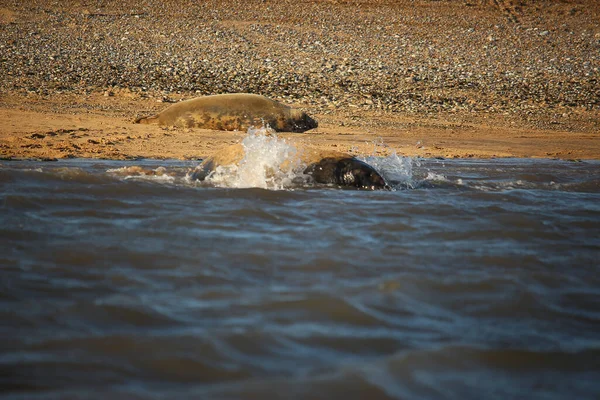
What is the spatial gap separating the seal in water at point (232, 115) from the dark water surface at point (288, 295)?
4931mm

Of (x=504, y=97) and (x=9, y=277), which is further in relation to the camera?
(x=504, y=97)

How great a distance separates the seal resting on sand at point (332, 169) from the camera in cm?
735

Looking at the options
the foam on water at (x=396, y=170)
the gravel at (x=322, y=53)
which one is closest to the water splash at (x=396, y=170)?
the foam on water at (x=396, y=170)

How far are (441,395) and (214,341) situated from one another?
0.97 m

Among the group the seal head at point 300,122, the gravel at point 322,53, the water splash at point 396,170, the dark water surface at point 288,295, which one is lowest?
the dark water surface at point 288,295

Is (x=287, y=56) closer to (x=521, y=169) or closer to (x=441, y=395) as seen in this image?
(x=521, y=169)

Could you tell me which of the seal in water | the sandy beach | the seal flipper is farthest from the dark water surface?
the seal flipper

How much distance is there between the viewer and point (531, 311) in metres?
3.79

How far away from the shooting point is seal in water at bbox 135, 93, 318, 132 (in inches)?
456

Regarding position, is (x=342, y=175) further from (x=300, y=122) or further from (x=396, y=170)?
(x=300, y=122)

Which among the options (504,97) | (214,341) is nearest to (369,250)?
(214,341)

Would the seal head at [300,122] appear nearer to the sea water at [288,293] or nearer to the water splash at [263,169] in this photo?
the water splash at [263,169]

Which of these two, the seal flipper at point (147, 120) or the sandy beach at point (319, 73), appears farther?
the seal flipper at point (147, 120)

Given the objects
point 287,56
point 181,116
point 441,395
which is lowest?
point 441,395
